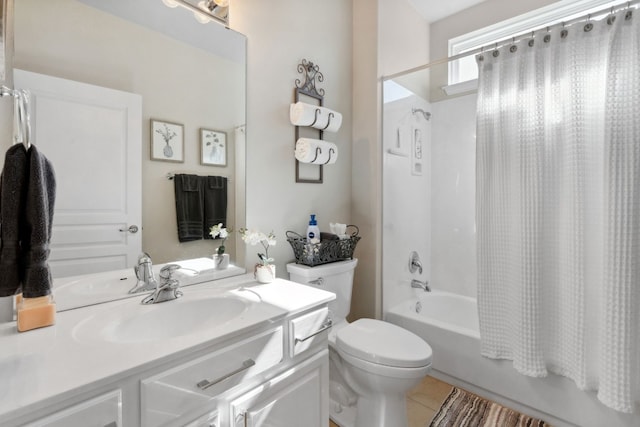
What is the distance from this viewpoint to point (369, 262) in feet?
7.23

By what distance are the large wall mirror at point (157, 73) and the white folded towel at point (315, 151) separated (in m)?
0.37

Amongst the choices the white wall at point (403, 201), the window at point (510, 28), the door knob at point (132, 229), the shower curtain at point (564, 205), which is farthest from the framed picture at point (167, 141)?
the window at point (510, 28)

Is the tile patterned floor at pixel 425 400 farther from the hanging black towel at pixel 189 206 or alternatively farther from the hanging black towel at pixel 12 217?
the hanging black towel at pixel 12 217

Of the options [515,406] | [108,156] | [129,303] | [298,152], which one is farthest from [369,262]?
[108,156]

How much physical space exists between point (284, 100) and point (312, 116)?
0.61 feet

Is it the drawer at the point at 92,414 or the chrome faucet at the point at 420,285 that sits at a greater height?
the drawer at the point at 92,414

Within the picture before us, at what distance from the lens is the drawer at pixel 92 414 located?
0.64 meters

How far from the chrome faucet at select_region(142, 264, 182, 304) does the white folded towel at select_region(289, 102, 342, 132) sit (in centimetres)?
105

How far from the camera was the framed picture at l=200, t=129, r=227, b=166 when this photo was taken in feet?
4.76

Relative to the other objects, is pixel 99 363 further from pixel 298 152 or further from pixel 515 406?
pixel 515 406

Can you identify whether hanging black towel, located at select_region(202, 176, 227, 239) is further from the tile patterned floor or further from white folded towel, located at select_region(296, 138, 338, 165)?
the tile patterned floor

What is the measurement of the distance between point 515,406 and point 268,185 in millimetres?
1841

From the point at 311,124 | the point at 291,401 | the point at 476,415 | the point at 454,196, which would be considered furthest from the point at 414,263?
the point at 291,401

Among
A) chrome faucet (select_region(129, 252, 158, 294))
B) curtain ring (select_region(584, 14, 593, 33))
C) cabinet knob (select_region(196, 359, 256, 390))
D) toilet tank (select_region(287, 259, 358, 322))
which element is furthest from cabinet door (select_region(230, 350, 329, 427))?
curtain ring (select_region(584, 14, 593, 33))
